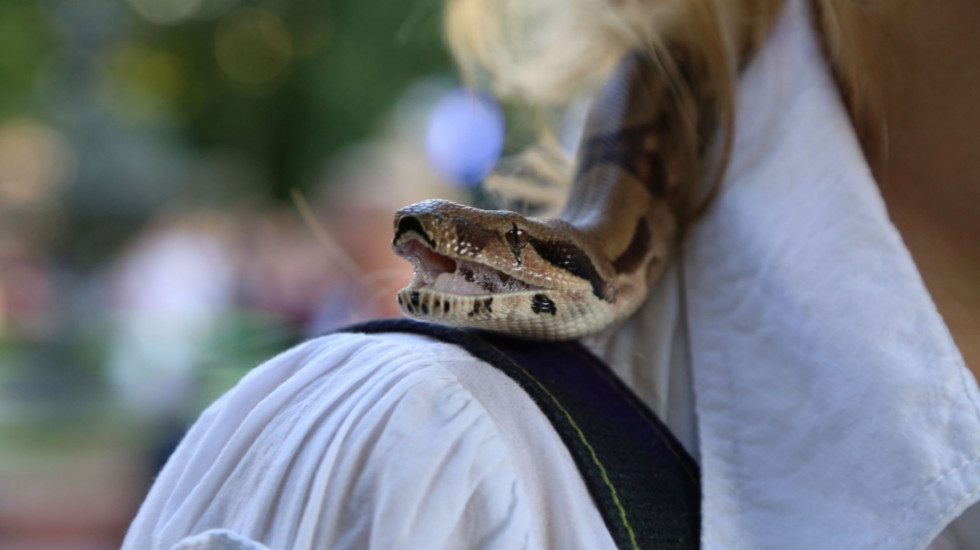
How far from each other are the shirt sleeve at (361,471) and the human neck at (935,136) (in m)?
0.82

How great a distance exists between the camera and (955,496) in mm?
813

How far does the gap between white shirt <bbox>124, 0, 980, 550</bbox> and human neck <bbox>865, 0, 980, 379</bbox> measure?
0.40 feet

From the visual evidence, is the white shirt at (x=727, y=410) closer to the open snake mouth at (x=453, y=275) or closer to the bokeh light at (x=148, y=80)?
the open snake mouth at (x=453, y=275)

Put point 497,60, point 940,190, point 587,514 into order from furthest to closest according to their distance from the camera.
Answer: point 497,60
point 940,190
point 587,514

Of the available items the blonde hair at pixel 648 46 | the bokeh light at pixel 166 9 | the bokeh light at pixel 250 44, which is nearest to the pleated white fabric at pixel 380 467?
the blonde hair at pixel 648 46

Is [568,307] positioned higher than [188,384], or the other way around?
[568,307]

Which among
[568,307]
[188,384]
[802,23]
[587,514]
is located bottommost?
[188,384]

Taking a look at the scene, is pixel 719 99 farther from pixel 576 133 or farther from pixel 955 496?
pixel 955 496

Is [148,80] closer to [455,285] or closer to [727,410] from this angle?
[455,285]

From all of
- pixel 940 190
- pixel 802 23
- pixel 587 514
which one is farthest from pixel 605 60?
pixel 587 514

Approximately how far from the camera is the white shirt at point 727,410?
26.4 inches

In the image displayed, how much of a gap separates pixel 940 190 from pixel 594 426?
2.43 ft

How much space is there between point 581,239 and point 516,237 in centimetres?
13

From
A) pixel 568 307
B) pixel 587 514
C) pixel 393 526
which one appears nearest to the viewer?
pixel 393 526
